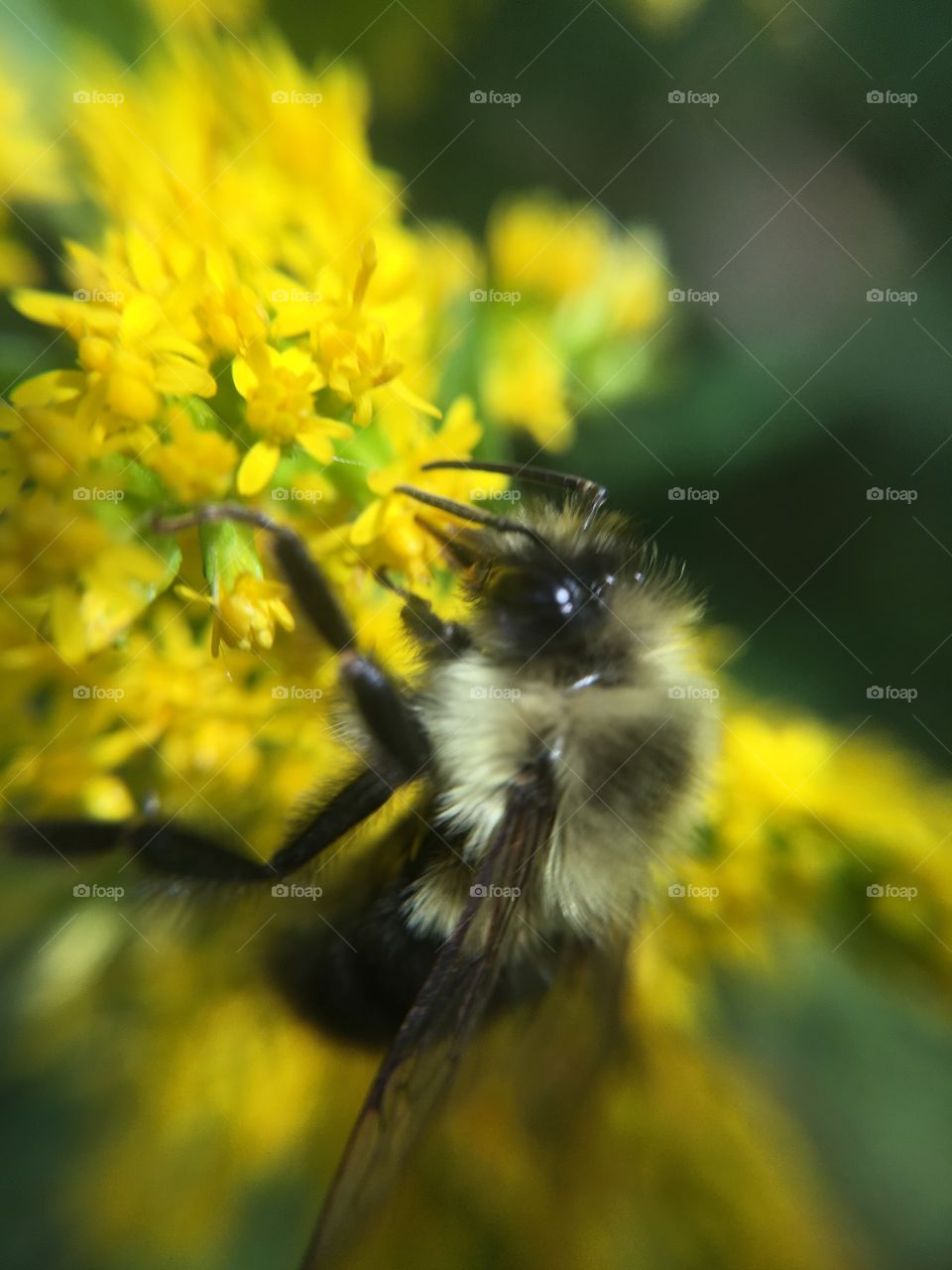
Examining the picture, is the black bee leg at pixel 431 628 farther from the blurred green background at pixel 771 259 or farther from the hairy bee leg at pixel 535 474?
the blurred green background at pixel 771 259

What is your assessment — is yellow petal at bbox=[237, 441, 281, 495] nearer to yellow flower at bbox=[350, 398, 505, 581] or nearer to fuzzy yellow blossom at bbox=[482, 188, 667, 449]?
yellow flower at bbox=[350, 398, 505, 581]

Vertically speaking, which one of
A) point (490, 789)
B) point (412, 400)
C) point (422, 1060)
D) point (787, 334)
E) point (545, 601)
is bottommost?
point (422, 1060)

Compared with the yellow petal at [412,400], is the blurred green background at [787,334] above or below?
above

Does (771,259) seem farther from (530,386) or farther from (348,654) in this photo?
(348,654)

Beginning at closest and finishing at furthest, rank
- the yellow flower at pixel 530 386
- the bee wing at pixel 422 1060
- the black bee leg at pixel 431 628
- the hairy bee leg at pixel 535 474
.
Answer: the bee wing at pixel 422 1060 < the black bee leg at pixel 431 628 < the hairy bee leg at pixel 535 474 < the yellow flower at pixel 530 386

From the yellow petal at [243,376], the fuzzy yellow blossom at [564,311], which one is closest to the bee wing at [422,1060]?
the yellow petal at [243,376]

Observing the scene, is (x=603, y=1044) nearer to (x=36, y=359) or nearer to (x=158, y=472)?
(x=158, y=472)

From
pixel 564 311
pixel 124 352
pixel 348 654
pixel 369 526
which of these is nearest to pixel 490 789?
pixel 348 654

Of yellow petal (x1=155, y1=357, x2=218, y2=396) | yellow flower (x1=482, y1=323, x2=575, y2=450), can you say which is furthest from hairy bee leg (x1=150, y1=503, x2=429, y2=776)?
yellow flower (x1=482, y1=323, x2=575, y2=450)
